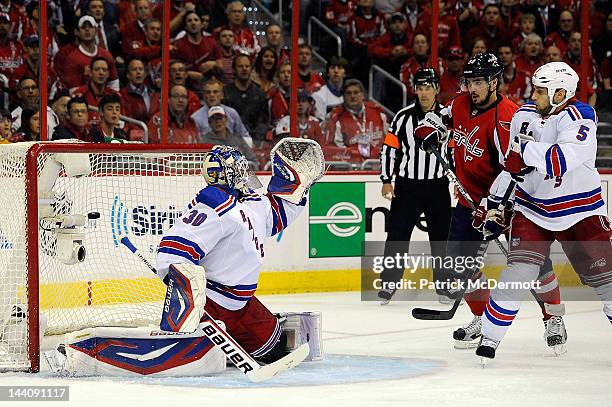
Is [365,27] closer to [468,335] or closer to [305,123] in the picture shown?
[305,123]

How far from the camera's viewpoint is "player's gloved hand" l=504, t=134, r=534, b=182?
5.03 m

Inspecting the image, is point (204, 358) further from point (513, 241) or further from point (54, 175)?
point (513, 241)

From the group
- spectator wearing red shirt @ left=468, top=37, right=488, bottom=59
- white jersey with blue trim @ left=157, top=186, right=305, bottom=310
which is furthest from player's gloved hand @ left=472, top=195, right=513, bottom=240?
spectator wearing red shirt @ left=468, top=37, right=488, bottom=59

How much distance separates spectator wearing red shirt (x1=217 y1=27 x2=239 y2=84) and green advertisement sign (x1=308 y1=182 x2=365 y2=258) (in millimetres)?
837

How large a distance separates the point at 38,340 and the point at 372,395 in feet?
4.21

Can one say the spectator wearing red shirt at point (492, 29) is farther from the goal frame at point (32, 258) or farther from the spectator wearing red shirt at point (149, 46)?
the goal frame at point (32, 258)

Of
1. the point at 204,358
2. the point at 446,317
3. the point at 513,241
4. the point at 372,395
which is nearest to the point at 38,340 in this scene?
the point at 204,358

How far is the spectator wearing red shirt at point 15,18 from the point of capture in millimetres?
7020

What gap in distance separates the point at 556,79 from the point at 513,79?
3.91m

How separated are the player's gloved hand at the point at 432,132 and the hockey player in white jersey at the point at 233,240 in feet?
3.57

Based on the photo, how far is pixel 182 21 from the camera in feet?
24.7

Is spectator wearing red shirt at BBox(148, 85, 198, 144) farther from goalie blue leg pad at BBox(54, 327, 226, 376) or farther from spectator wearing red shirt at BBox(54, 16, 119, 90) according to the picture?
goalie blue leg pad at BBox(54, 327, 226, 376)

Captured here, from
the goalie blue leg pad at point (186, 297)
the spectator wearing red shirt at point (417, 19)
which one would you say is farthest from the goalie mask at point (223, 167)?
the spectator wearing red shirt at point (417, 19)

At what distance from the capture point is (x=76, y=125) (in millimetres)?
7051
